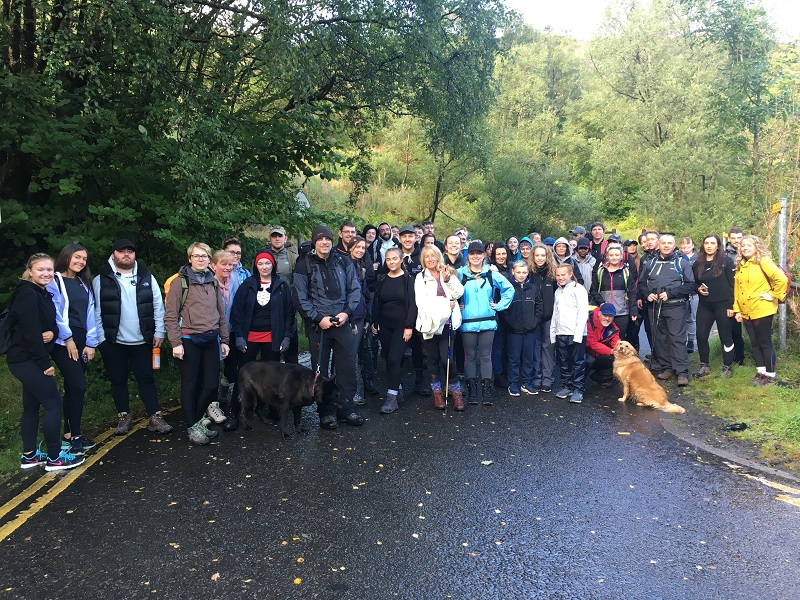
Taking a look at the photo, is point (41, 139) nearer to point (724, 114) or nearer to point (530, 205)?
point (724, 114)

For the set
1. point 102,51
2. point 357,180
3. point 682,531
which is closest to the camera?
point 682,531

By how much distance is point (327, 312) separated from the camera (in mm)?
7020

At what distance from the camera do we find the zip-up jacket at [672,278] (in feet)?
29.0

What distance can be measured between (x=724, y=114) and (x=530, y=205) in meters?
9.24

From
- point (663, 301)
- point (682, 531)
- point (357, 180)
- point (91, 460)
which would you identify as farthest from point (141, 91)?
point (682, 531)

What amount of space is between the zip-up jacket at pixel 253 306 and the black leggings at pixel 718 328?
20.6ft

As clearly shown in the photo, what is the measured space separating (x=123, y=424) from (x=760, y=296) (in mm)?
8300

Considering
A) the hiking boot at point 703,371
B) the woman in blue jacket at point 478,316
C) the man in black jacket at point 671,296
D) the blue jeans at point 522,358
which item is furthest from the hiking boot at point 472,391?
the hiking boot at point 703,371

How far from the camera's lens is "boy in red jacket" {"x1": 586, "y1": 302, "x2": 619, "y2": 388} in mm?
8797

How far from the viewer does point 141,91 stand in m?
9.13

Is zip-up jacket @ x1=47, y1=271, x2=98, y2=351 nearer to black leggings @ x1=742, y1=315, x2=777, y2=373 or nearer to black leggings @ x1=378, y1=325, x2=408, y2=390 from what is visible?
black leggings @ x1=378, y1=325, x2=408, y2=390

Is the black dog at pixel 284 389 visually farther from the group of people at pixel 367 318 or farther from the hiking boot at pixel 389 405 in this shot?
the hiking boot at pixel 389 405

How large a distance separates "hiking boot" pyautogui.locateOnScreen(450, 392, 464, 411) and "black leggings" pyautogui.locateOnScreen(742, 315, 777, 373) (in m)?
4.16

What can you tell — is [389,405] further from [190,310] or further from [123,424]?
[123,424]
